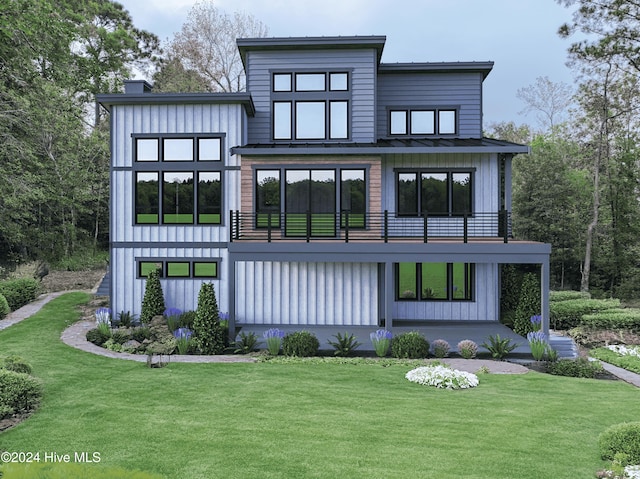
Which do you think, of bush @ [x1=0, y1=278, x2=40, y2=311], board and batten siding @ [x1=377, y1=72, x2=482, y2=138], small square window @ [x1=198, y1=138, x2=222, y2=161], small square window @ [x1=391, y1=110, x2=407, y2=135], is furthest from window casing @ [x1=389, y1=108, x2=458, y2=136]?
bush @ [x1=0, y1=278, x2=40, y2=311]

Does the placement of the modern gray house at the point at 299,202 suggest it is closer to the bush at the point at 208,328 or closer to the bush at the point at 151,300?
the bush at the point at 151,300

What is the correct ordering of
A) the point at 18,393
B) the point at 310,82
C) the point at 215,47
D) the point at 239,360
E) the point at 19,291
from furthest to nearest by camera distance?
the point at 215,47 < the point at 19,291 < the point at 310,82 < the point at 239,360 < the point at 18,393

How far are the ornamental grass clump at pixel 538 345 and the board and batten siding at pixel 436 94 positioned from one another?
7.92m

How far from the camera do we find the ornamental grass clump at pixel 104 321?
Result: 1421cm

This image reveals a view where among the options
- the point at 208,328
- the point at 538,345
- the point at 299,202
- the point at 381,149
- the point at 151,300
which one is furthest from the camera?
the point at 299,202

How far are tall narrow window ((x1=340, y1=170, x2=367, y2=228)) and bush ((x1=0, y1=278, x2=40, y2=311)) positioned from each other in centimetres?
1274

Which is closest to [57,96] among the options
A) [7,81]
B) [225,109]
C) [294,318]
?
[7,81]

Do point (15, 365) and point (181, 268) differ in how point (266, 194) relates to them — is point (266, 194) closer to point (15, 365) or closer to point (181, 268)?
point (181, 268)

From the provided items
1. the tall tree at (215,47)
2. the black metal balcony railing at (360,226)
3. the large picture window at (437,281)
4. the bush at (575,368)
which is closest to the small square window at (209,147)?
the black metal balcony railing at (360,226)

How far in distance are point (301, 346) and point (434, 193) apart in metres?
7.11

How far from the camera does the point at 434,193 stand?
16.4 metres

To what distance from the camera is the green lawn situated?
20.8 feet

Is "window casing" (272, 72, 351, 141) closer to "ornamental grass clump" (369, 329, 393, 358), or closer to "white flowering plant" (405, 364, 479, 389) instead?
"ornamental grass clump" (369, 329, 393, 358)

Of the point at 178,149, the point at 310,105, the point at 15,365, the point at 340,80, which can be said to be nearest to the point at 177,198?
the point at 178,149
